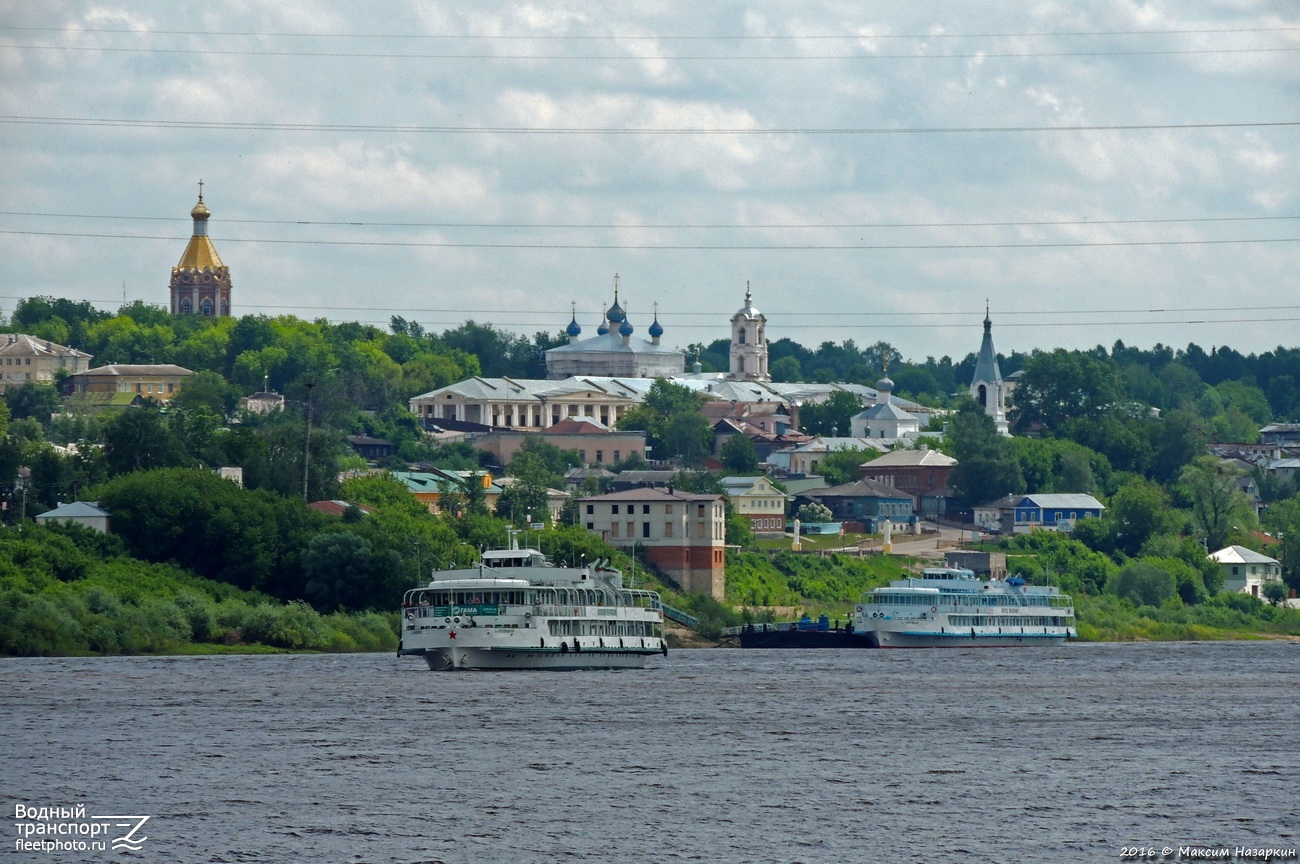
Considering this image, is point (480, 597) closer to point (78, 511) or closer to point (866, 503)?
point (78, 511)

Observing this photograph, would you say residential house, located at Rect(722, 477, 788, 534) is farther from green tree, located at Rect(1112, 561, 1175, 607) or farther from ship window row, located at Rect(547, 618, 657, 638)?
ship window row, located at Rect(547, 618, 657, 638)

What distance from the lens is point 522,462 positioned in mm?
187875

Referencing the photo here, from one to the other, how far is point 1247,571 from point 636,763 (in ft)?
348

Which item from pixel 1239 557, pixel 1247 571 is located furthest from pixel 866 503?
pixel 1247 571

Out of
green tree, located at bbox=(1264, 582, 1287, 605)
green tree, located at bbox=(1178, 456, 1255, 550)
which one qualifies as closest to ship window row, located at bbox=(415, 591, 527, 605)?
green tree, located at bbox=(1264, 582, 1287, 605)

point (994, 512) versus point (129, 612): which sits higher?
point (994, 512)

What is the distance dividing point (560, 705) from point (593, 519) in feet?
221


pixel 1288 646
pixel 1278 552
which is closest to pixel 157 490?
pixel 1288 646

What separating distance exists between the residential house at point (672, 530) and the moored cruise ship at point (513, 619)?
43014mm

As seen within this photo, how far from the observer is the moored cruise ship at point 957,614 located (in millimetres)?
125750

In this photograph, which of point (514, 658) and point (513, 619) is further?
point (514, 658)

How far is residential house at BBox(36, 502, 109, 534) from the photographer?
372ft

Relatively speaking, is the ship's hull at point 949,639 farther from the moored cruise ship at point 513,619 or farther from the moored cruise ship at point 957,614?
the moored cruise ship at point 513,619

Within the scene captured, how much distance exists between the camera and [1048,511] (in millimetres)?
186125
